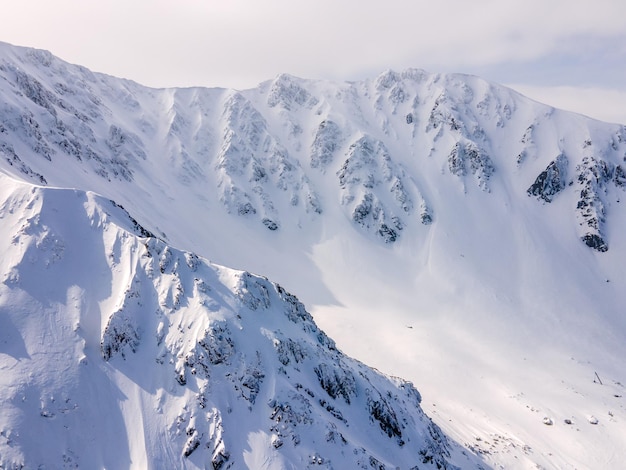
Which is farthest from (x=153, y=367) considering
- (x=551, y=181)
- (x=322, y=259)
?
(x=551, y=181)

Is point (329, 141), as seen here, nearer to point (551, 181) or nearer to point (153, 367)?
point (551, 181)

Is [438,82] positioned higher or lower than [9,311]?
higher

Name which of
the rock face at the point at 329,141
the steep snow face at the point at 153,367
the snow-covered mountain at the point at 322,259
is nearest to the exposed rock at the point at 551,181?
the rock face at the point at 329,141

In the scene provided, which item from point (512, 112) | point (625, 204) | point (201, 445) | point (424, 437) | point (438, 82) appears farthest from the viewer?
point (438, 82)

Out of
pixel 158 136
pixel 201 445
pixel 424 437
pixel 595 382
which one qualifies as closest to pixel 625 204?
pixel 595 382

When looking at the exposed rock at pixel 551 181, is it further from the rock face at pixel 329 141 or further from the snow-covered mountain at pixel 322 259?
the snow-covered mountain at pixel 322 259

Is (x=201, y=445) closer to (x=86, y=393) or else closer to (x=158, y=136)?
(x=86, y=393)

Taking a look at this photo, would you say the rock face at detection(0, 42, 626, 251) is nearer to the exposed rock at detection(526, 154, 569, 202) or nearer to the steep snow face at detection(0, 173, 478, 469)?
the exposed rock at detection(526, 154, 569, 202)
